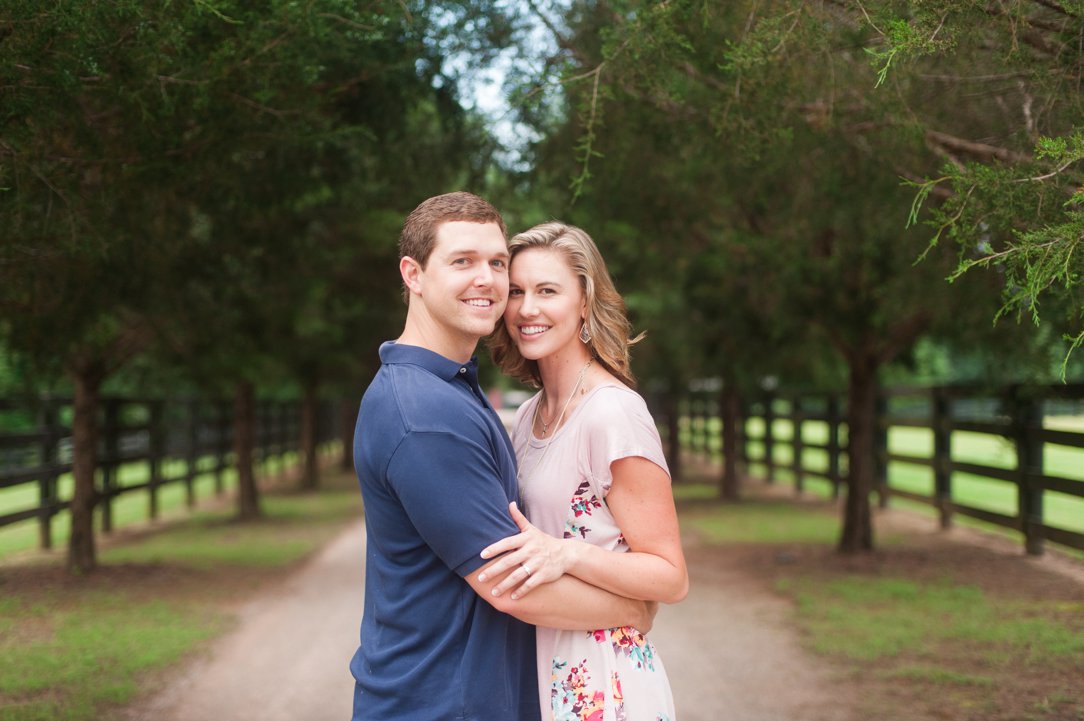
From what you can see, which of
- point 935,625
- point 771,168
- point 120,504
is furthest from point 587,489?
point 120,504

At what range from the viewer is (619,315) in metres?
2.96

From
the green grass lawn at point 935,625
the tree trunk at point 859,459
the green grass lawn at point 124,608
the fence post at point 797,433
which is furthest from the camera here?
the fence post at point 797,433

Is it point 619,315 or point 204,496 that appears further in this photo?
point 204,496

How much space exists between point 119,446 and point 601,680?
12.6 metres

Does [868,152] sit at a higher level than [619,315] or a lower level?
higher

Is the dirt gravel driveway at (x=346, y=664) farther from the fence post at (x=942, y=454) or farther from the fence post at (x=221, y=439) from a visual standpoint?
the fence post at (x=221, y=439)

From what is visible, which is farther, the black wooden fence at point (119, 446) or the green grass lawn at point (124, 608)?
the black wooden fence at point (119, 446)

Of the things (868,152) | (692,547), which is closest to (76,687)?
(868,152)


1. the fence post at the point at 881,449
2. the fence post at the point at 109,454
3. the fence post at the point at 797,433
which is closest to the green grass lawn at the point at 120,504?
the fence post at the point at 109,454

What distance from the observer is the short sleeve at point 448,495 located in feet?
7.68

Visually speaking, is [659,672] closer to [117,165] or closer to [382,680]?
[382,680]

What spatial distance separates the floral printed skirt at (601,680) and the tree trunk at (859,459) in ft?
28.0

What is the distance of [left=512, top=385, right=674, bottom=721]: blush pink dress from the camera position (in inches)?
103

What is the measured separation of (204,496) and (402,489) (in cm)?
1927
